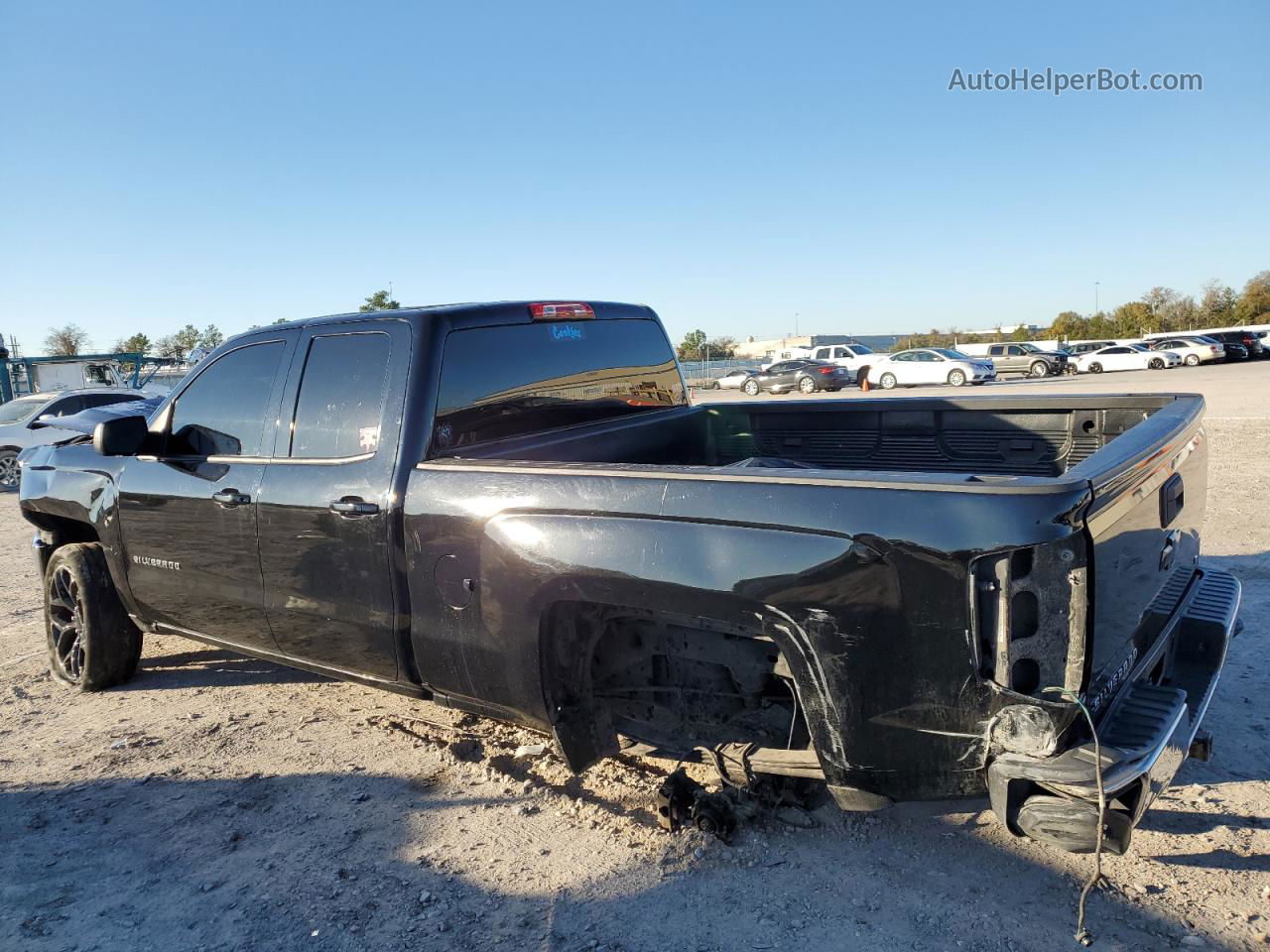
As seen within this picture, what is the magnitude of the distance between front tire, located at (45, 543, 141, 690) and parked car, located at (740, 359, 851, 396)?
97.4 feet

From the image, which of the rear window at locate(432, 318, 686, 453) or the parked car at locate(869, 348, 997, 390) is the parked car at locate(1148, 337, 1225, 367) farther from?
the rear window at locate(432, 318, 686, 453)

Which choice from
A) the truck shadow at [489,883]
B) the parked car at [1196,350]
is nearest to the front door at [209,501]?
the truck shadow at [489,883]

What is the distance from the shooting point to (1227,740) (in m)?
3.64

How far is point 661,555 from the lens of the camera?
261 cm

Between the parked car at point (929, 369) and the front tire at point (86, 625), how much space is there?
30553 millimetres

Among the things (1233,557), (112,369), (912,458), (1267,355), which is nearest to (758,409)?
(912,458)

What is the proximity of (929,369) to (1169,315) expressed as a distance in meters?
52.1

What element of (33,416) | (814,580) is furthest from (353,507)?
(33,416)

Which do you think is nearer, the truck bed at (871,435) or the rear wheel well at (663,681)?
the rear wheel well at (663,681)

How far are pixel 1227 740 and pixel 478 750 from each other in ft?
10.4

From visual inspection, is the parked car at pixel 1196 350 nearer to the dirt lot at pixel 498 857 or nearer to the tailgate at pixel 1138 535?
the dirt lot at pixel 498 857

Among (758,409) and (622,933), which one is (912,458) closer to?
(758,409)

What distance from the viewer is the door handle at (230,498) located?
3.84 meters

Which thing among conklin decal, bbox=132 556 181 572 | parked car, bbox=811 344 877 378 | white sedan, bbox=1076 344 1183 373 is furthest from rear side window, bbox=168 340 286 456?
white sedan, bbox=1076 344 1183 373
